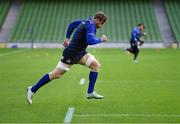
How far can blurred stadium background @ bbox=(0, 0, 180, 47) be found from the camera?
179 feet

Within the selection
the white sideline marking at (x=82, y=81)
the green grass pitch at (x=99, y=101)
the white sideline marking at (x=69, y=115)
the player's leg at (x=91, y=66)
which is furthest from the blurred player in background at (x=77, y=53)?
the white sideline marking at (x=82, y=81)

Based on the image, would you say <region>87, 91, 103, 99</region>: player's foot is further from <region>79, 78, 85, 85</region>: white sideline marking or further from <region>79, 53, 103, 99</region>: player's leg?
<region>79, 78, 85, 85</region>: white sideline marking

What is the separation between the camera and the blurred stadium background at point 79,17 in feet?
179

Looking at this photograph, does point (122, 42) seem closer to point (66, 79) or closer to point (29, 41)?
point (29, 41)

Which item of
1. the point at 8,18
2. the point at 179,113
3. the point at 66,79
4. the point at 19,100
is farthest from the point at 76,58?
the point at 8,18

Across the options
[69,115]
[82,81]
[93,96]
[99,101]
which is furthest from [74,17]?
[69,115]

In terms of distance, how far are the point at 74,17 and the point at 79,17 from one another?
0.68m

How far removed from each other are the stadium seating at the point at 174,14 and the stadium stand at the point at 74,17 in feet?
5.71

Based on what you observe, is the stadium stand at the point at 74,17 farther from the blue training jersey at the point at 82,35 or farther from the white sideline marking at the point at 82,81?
the blue training jersey at the point at 82,35

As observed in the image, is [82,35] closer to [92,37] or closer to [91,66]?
[92,37]

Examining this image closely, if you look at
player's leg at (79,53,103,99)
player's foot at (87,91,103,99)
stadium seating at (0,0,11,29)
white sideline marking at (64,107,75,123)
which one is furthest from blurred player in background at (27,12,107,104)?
stadium seating at (0,0,11,29)

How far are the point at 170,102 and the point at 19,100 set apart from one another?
11.8ft

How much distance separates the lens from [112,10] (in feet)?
198

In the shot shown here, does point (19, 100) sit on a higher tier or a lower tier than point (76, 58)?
lower
